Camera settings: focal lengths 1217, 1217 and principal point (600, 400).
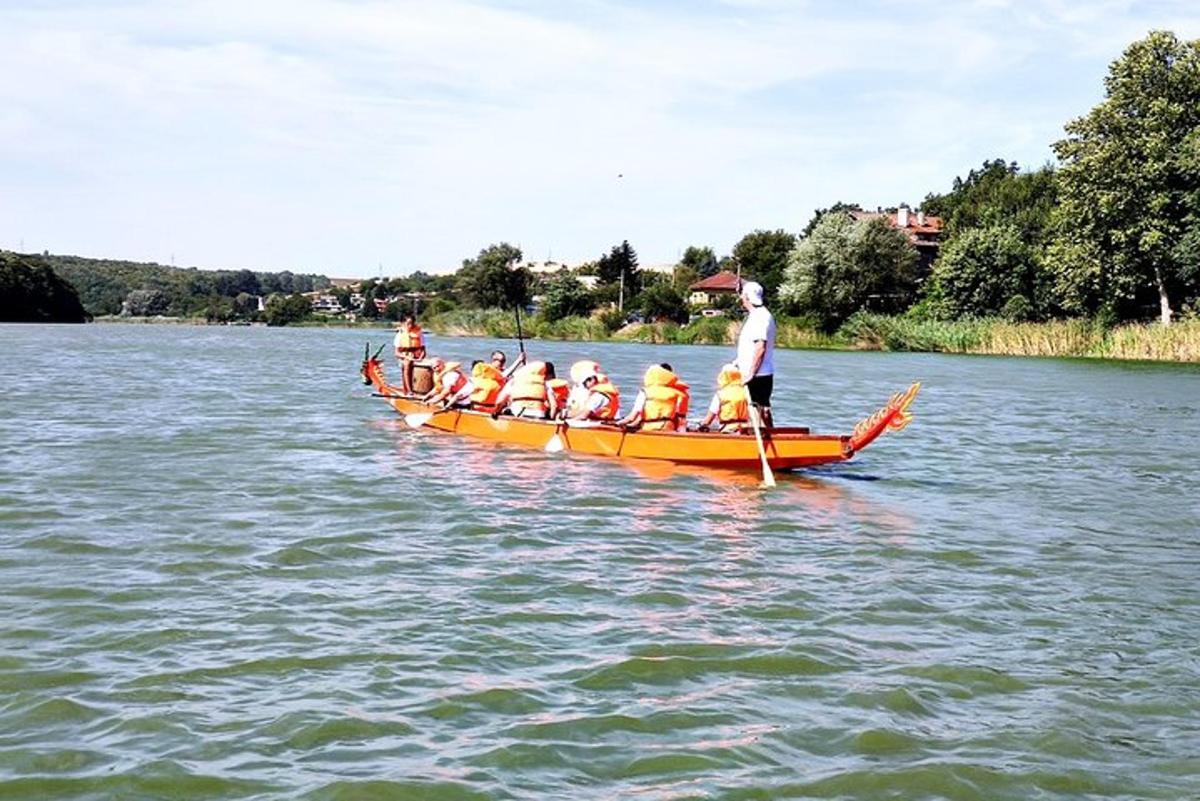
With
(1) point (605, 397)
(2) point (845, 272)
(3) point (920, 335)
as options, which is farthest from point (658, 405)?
(2) point (845, 272)

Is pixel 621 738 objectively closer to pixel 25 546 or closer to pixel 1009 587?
pixel 1009 587

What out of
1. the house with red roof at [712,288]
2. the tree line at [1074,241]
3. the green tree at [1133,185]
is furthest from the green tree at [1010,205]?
the house with red roof at [712,288]

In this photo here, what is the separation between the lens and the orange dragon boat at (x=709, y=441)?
1514 cm

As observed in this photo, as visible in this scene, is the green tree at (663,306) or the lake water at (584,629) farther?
the green tree at (663,306)

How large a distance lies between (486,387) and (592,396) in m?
2.67

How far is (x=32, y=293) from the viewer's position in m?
114

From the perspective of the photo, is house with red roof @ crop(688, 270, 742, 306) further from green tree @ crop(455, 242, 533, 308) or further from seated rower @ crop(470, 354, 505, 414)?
seated rower @ crop(470, 354, 505, 414)

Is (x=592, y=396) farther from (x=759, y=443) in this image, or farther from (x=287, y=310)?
(x=287, y=310)

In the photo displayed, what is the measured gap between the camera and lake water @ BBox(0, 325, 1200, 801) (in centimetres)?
589

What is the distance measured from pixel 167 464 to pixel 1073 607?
38.3ft

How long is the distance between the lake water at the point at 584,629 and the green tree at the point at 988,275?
45.8m

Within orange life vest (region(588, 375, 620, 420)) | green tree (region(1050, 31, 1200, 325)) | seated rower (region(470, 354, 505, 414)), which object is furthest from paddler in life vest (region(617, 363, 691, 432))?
green tree (region(1050, 31, 1200, 325))

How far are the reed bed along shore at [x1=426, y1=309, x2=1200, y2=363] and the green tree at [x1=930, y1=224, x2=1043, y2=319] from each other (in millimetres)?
1858

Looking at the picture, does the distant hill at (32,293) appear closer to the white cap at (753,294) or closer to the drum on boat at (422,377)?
the drum on boat at (422,377)
